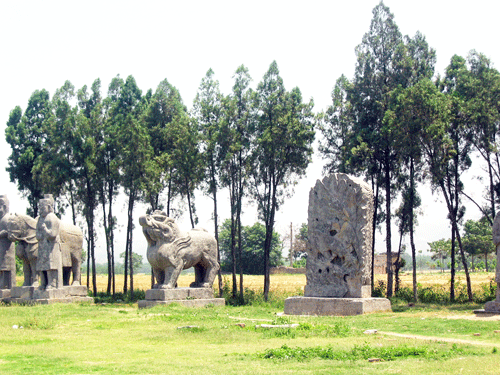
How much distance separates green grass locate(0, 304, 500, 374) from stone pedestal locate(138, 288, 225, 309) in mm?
3269

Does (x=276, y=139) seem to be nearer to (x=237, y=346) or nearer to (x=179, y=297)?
(x=179, y=297)

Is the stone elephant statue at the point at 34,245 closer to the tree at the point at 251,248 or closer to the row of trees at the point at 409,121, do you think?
the row of trees at the point at 409,121

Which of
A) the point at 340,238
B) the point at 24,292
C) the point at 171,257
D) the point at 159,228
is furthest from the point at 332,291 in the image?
the point at 24,292

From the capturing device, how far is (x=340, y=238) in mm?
17781

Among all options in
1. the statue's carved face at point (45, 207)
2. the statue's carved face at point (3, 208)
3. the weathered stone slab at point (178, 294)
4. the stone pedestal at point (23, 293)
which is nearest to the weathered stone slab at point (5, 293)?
the stone pedestal at point (23, 293)

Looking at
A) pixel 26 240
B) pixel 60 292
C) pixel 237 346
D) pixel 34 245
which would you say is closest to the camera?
pixel 237 346

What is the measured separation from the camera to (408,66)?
24.3 meters

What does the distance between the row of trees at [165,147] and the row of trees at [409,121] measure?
6.56 feet

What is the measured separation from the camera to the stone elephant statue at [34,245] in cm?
2277

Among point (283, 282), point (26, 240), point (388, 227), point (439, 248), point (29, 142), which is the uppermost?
point (29, 142)

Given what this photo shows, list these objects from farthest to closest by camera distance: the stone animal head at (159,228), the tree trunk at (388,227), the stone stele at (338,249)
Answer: the tree trunk at (388,227) → the stone animal head at (159,228) → the stone stele at (338,249)

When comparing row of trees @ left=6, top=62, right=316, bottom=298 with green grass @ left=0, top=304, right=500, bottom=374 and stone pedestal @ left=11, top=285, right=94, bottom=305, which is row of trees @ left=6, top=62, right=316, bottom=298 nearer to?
stone pedestal @ left=11, top=285, right=94, bottom=305

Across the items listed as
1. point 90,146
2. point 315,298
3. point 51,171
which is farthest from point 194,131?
point 315,298

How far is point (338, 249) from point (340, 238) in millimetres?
335
